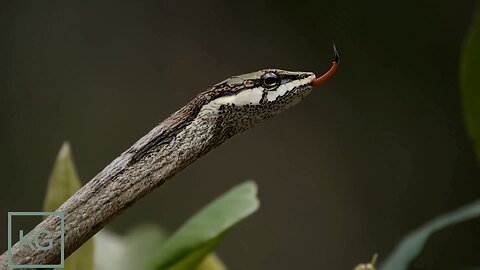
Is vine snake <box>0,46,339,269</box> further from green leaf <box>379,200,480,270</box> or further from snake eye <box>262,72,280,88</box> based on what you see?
green leaf <box>379,200,480,270</box>

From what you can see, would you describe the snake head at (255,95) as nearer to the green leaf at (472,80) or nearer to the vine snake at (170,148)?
the vine snake at (170,148)

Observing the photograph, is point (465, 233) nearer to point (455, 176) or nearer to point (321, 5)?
point (455, 176)

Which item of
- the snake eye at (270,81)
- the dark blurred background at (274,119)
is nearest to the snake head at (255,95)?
the snake eye at (270,81)

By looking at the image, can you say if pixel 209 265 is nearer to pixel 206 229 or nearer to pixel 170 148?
pixel 206 229

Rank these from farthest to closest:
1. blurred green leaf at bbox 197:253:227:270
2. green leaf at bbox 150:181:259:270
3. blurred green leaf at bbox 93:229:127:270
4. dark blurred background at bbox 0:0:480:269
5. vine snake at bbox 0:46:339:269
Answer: dark blurred background at bbox 0:0:480:269, blurred green leaf at bbox 93:229:127:270, blurred green leaf at bbox 197:253:227:270, green leaf at bbox 150:181:259:270, vine snake at bbox 0:46:339:269

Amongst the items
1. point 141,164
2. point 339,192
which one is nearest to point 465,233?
point 339,192

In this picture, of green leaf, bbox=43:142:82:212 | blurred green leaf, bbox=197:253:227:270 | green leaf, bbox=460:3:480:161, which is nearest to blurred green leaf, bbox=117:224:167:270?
blurred green leaf, bbox=197:253:227:270
